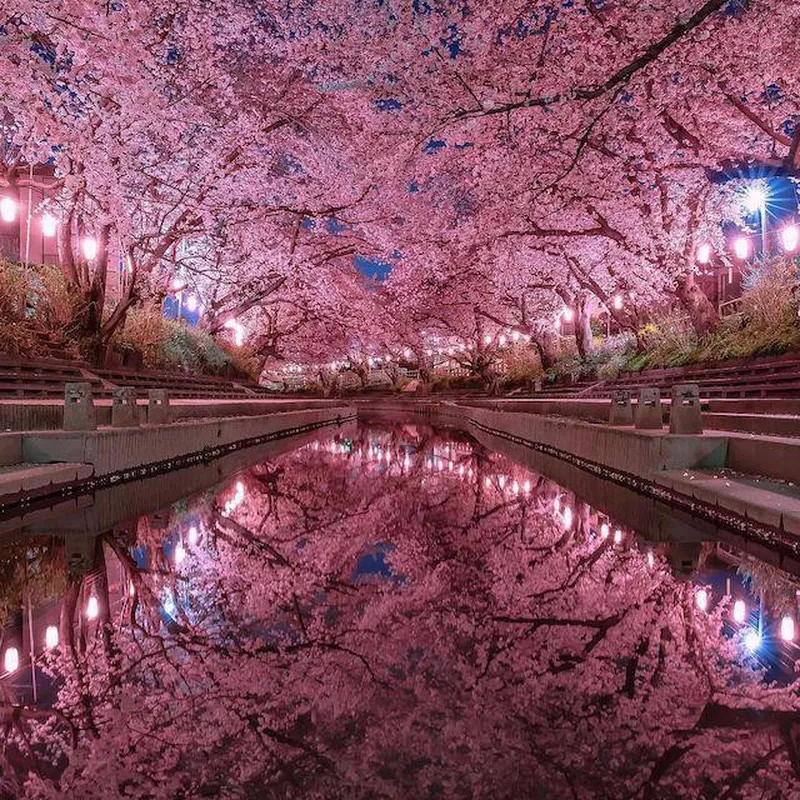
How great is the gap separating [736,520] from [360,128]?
782 inches

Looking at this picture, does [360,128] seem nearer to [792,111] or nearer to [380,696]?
[792,111]

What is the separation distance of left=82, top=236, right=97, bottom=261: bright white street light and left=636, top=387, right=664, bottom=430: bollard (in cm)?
1612

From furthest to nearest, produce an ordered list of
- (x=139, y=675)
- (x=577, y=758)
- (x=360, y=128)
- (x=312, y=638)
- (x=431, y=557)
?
(x=360, y=128) → (x=431, y=557) → (x=312, y=638) → (x=139, y=675) → (x=577, y=758)

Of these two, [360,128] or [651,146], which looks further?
[360,128]

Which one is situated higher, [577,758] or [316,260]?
[316,260]

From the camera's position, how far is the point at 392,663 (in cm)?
325

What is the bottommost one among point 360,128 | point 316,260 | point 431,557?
point 431,557

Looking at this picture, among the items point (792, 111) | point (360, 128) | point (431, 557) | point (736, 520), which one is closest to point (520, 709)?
point (431, 557)

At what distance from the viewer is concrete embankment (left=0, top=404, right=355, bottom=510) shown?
7539 mm

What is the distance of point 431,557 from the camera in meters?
5.49

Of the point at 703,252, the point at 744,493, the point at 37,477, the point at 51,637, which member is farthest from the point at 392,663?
the point at 703,252

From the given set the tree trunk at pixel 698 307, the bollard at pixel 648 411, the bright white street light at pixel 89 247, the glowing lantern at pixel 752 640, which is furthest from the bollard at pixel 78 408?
the tree trunk at pixel 698 307

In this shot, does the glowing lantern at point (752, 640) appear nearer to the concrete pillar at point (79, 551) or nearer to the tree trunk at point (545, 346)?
the concrete pillar at point (79, 551)

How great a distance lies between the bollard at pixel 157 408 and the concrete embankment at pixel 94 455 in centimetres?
38
